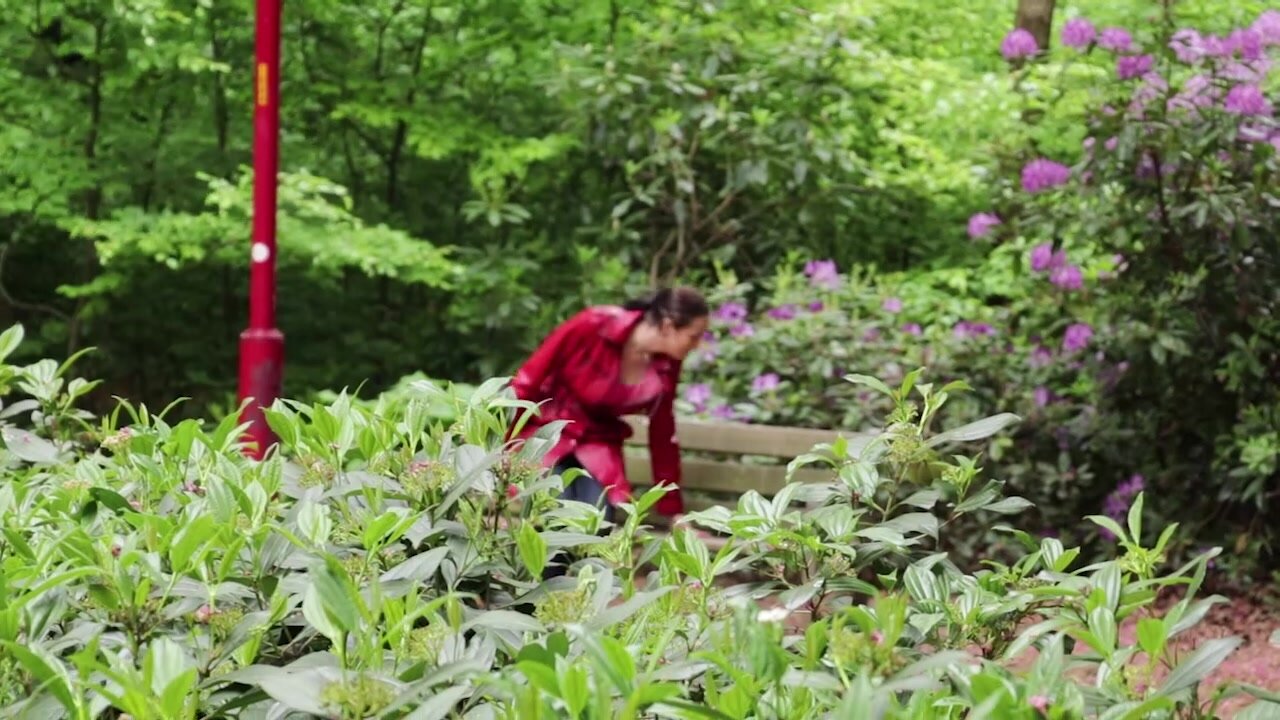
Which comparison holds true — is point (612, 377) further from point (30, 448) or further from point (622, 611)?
point (622, 611)

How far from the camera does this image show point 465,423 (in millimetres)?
1918

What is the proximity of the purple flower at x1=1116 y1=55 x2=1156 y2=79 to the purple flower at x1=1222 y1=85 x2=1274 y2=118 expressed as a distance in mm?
398

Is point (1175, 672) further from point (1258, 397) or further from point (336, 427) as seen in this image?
point (1258, 397)

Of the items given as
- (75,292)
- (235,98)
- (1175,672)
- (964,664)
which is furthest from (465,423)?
(235,98)

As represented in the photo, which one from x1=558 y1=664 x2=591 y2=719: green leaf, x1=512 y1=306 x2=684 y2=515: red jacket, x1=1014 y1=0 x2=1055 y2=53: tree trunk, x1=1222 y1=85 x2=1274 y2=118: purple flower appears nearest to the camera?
x1=558 y1=664 x2=591 y2=719: green leaf

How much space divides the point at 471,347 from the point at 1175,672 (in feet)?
28.3

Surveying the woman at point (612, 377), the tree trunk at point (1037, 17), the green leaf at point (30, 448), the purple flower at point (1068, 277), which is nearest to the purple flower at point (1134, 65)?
the purple flower at point (1068, 277)

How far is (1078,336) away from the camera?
721cm

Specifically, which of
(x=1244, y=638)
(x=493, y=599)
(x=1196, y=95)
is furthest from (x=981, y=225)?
(x=493, y=599)

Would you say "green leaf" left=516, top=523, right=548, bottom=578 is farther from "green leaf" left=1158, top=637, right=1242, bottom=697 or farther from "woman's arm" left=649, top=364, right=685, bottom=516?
"woman's arm" left=649, top=364, right=685, bottom=516

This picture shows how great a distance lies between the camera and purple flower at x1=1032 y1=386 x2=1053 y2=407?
7.42 meters

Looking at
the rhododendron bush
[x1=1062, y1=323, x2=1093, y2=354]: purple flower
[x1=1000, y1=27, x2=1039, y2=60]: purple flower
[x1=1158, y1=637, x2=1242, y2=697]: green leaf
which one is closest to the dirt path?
the rhododendron bush

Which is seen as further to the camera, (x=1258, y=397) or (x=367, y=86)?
(x=367, y=86)

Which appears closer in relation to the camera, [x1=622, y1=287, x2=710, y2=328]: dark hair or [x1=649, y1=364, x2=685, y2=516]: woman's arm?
[x1=622, y1=287, x2=710, y2=328]: dark hair
